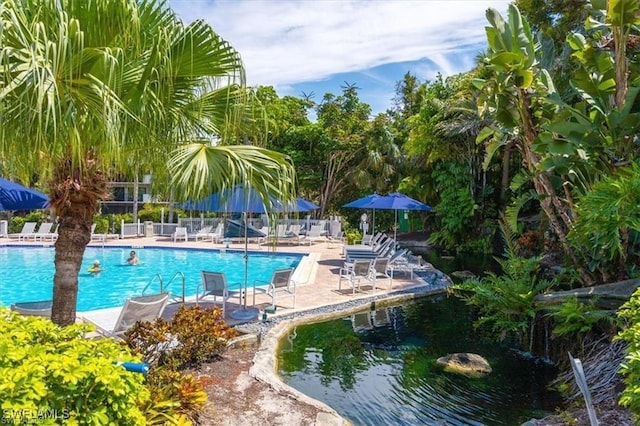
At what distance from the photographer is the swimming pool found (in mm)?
13617

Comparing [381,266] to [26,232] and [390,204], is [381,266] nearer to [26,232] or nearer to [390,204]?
[390,204]

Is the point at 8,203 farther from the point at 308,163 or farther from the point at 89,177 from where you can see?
the point at 308,163

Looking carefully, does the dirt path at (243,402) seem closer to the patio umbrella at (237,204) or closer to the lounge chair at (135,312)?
the lounge chair at (135,312)

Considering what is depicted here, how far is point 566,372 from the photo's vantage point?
7.25 metres

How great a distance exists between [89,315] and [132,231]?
17.8m

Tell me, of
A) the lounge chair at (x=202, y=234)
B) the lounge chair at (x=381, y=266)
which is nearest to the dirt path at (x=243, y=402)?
the lounge chair at (x=381, y=266)

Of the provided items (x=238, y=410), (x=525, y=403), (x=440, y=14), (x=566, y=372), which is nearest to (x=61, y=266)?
(x=238, y=410)

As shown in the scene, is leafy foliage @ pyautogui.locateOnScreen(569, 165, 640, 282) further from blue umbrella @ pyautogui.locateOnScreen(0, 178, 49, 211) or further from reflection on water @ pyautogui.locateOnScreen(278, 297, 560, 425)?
blue umbrella @ pyautogui.locateOnScreen(0, 178, 49, 211)

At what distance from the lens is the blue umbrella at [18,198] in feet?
25.0

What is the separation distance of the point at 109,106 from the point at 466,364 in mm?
6732

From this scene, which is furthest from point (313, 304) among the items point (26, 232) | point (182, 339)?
point (26, 232)

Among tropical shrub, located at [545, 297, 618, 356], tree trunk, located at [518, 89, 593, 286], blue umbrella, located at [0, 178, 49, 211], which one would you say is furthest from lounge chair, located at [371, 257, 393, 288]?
blue umbrella, located at [0, 178, 49, 211]

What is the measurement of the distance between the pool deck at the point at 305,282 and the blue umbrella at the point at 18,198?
2284 millimetres

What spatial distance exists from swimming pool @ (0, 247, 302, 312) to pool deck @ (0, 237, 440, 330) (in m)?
0.71
